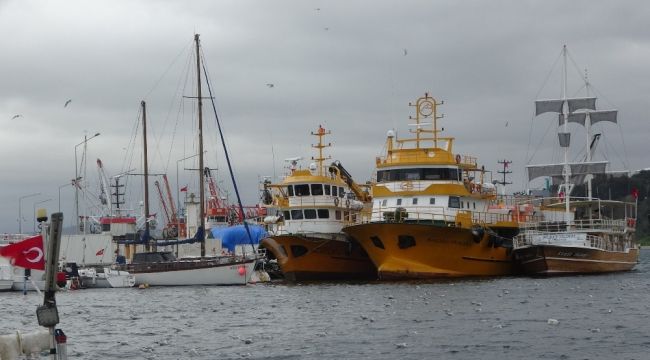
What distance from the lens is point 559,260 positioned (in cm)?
7719

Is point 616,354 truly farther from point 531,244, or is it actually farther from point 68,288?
point 68,288

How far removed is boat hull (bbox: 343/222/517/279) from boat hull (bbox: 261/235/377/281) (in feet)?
22.6

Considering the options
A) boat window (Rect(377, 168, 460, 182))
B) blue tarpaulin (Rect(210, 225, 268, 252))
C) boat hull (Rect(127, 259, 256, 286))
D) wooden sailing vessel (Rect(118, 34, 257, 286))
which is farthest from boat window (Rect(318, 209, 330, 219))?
blue tarpaulin (Rect(210, 225, 268, 252))

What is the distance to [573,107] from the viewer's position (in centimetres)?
9444

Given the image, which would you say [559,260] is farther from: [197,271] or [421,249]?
[197,271]

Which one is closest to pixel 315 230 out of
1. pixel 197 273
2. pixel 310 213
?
pixel 310 213

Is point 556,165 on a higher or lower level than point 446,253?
higher

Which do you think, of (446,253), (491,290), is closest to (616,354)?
(491,290)

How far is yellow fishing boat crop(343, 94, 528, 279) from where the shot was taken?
7350 centimetres

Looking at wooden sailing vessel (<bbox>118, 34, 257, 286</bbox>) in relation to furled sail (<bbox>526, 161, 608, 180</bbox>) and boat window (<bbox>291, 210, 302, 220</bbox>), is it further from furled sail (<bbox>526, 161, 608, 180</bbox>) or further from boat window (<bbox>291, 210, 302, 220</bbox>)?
furled sail (<bbox>526, 161, 608, 180</bbox>)

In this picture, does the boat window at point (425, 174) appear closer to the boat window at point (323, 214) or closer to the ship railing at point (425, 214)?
the ship railing at point (425, 214)

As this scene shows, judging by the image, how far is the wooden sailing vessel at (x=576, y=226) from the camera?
77.7 metres

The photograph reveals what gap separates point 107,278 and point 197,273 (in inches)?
379

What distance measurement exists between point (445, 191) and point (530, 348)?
1624 inches
